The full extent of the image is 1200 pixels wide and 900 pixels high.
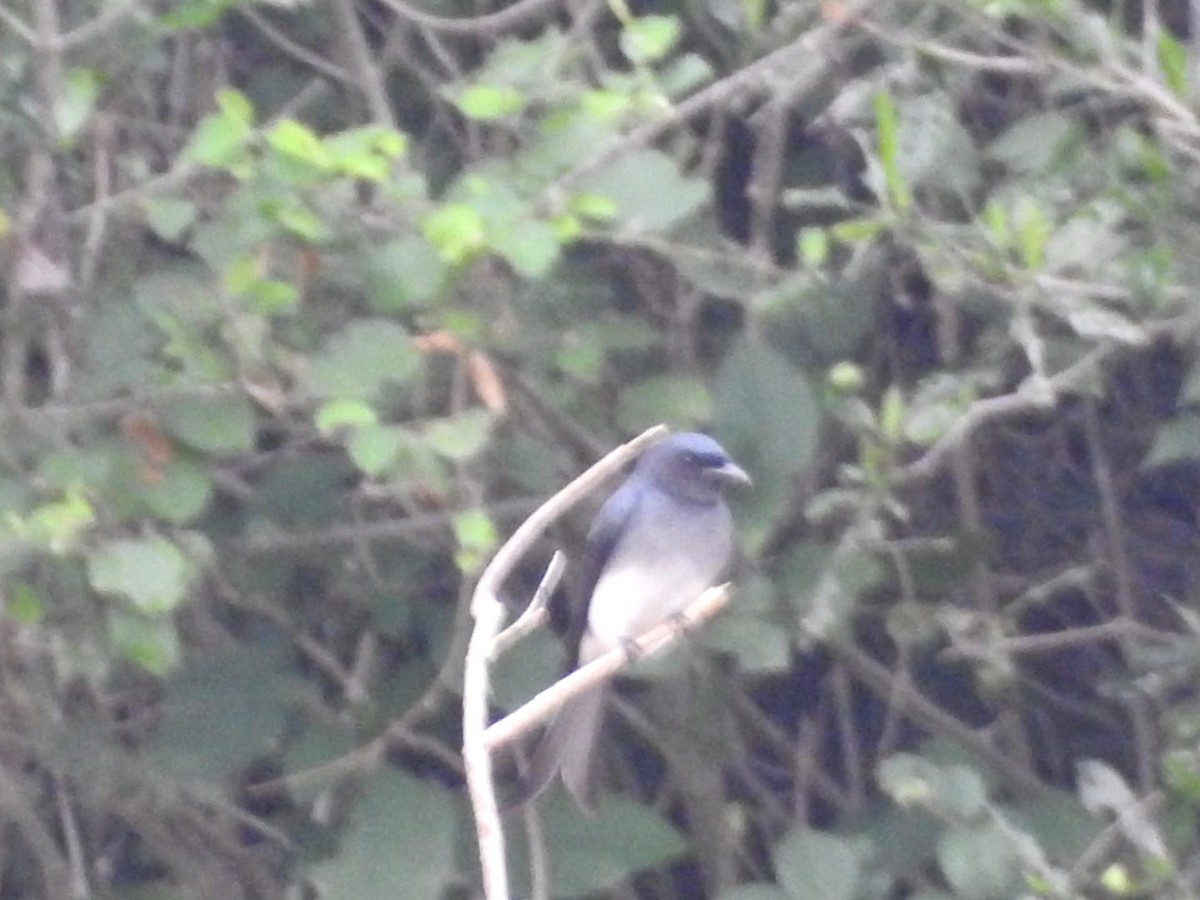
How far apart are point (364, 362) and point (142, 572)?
38 cm

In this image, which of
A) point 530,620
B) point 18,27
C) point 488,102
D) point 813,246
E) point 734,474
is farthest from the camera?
point 734,474

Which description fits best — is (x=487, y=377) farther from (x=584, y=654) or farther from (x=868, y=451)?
(x=584, y=654)

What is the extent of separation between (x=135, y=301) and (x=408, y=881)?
911 mm

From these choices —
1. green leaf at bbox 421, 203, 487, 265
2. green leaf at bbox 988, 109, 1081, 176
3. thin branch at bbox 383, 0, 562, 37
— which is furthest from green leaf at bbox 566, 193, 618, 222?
green leaf at bbox 988, 109, 1081, 176

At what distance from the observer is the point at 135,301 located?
324cm

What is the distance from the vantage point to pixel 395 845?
11.6ft

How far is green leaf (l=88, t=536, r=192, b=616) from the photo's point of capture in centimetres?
299

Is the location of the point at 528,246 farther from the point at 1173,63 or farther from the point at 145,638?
the point at 1173,63

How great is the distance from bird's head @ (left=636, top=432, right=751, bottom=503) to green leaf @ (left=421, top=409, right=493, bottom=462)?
0.54 m

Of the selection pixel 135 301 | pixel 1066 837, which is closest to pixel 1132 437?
pixel 1066 837

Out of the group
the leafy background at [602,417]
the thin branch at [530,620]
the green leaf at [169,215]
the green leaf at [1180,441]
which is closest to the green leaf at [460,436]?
the leafy background at [602,417]

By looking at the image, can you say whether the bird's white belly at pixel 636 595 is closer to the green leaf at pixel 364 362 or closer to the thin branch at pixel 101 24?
the green leaf at pixel 364 362

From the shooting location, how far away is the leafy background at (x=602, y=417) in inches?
123

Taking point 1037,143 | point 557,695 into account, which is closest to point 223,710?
point 1037,143
